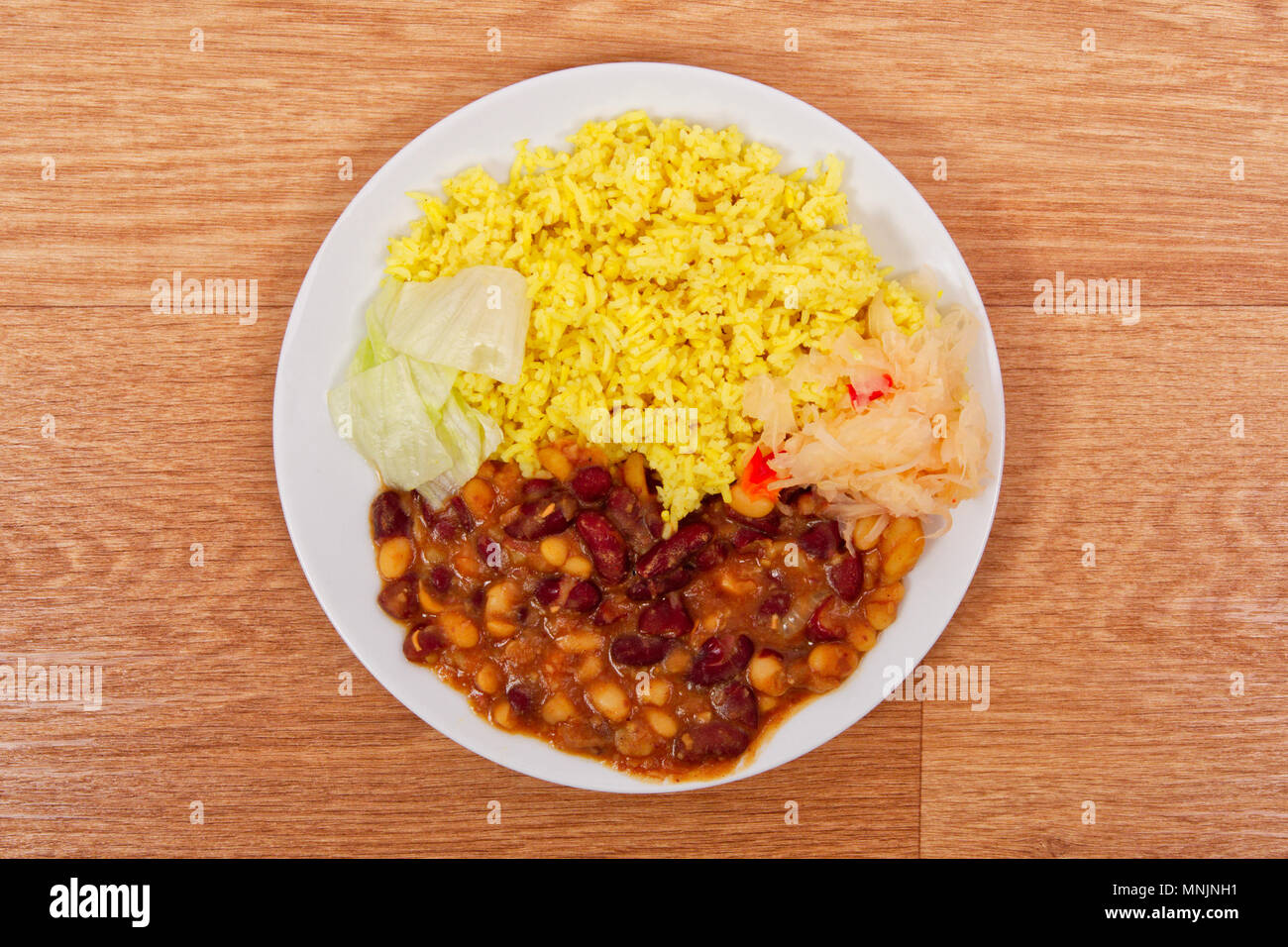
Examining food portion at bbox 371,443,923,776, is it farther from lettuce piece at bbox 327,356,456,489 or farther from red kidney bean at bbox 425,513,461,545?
lettuce piece at bbox 327,356,456,489

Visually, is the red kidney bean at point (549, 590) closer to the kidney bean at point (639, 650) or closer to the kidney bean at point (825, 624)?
the kidney bean at point (639, 650)

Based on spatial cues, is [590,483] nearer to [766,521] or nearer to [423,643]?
[766,521]

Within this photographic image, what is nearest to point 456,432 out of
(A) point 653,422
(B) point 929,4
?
(A) point 653,422

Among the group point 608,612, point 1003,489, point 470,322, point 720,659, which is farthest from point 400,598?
point 1003,489

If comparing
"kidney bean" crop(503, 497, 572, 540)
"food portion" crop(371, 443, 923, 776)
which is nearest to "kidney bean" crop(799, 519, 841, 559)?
"food portion" crop(371, 443, 923, 776)

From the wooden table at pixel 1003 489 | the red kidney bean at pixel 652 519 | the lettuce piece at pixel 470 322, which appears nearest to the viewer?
the lettuce piece at pixel 470 322

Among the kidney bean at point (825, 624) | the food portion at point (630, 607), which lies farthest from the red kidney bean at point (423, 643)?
the kidney bean at point (825, 624)
